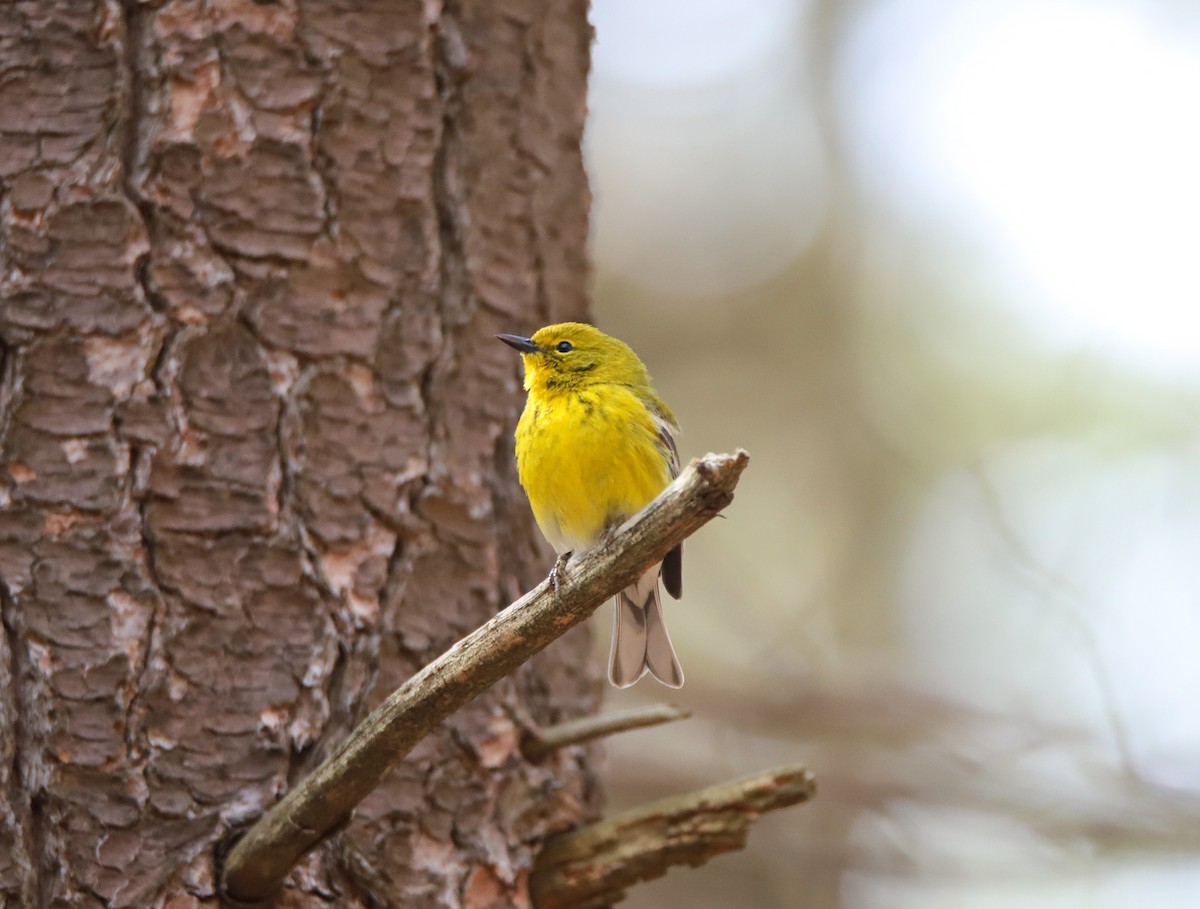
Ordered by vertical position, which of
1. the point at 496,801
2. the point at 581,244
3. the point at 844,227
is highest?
the point at 844,227

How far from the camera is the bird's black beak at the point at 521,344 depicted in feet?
10.5

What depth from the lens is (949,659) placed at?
797cm

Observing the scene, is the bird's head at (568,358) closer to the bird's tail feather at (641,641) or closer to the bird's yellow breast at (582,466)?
the bird's yellow breast at (582,466)

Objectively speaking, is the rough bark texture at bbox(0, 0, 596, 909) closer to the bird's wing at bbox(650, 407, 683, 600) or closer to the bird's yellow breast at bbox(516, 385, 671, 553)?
the bird's yellow breast at bbox(516, 385, 671, 553)

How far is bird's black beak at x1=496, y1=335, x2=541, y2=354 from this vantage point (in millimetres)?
3215

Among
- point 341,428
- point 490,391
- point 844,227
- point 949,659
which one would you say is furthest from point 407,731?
point 844,227

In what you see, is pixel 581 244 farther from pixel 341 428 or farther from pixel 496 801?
pixel 496 801

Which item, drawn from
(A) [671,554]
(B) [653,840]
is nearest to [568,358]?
(A) [671,554]

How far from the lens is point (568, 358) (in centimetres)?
335

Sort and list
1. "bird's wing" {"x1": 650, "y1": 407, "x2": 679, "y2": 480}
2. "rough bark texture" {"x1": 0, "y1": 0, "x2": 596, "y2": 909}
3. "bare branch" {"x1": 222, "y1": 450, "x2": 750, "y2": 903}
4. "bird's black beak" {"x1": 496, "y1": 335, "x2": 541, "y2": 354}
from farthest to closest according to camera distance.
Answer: "bird's wing" {"x1": 650, "y1": 407, "x2": 679, "y2": 480} < "bird's black beak" {"x1": 496, "y1": 335, "x2": 541, "y2": 354} < "rough bark texture" {"x1": 0, "y1": 0, "x2": 596, "y2": 909} < "bare branch" {"x1": 222, "y1": 450, "x2": 750, "y2": 903}

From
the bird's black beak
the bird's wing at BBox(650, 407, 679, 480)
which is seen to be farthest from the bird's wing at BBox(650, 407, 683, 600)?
the bird's black beak

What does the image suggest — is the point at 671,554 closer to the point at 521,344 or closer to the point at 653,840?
the point at 521,344

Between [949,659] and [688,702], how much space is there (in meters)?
3.50

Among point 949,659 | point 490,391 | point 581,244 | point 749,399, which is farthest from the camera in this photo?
point 749,399
